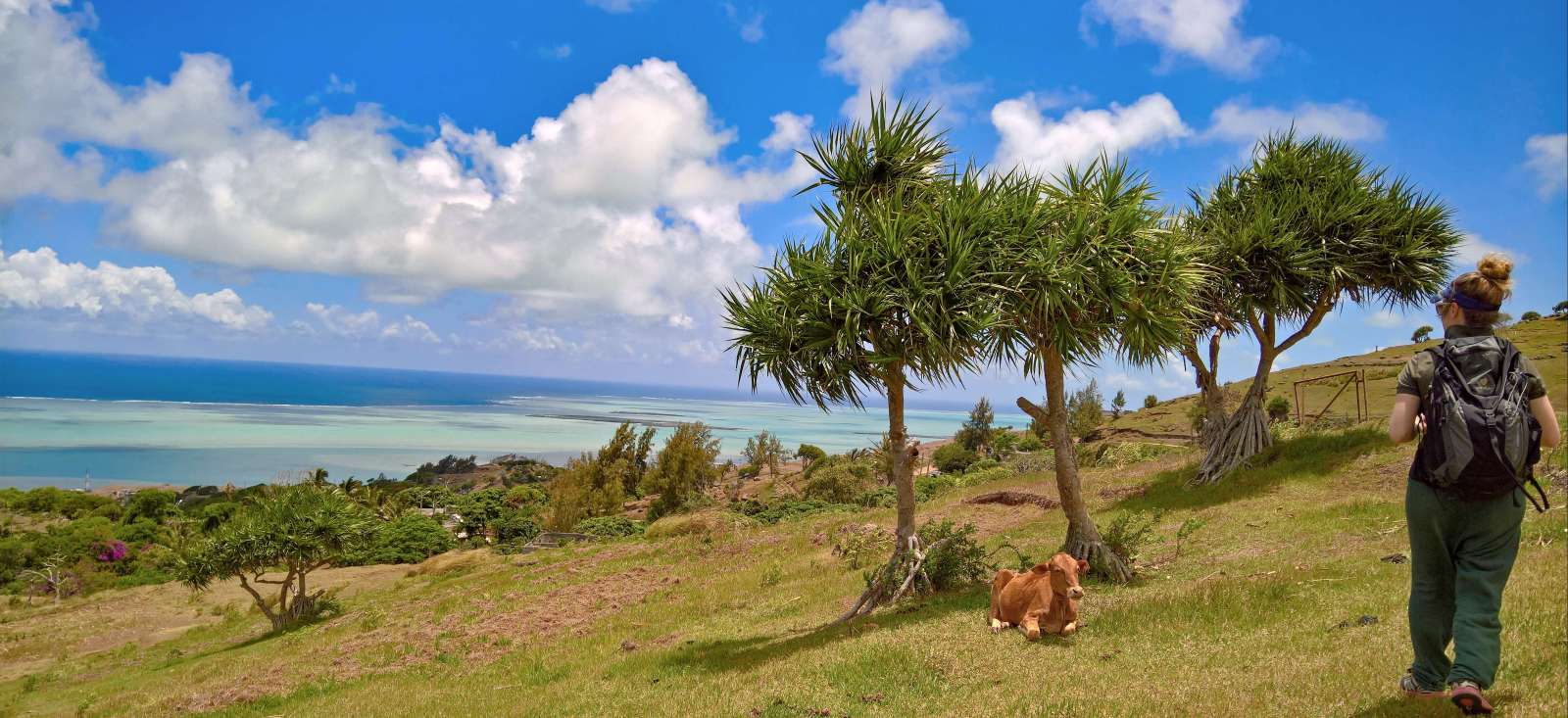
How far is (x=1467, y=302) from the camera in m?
4.49

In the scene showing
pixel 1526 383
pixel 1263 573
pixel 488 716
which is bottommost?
pixel 488 716

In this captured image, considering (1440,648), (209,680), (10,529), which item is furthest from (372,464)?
(1440,648)

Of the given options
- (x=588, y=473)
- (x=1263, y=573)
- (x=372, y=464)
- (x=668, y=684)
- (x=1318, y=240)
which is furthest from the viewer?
(x=372, y=464)

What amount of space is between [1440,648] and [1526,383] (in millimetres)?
1620

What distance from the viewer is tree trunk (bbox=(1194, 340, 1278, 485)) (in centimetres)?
2072

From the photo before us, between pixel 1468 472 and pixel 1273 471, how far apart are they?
58.2 feet

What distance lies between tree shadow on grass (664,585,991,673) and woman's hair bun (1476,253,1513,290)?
6.35m

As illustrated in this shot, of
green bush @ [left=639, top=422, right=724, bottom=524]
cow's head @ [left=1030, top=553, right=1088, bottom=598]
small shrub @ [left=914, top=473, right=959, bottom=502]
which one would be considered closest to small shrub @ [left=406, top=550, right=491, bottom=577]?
green bush @ [left=639, top=422, right=724, bottom=524]

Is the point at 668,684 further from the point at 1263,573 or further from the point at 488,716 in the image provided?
the point at 1263,573

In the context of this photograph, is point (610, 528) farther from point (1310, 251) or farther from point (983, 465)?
point (1310, 251)

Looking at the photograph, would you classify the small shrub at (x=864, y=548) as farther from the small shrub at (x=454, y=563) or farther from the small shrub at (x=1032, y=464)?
the small shrub at (x=454, y=563)

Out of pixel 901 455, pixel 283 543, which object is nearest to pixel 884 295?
pixel 901 455

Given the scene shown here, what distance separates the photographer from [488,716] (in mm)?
9930

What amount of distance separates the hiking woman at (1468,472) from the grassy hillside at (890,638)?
23.2 inches
